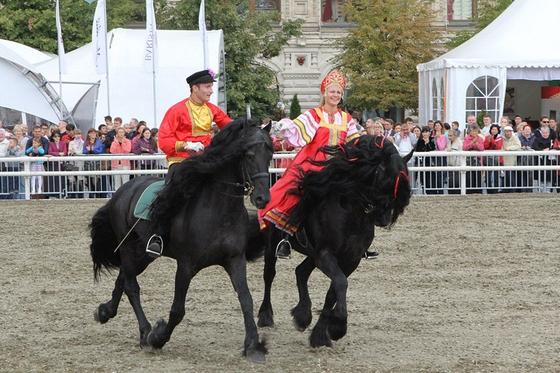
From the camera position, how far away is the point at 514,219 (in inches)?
576

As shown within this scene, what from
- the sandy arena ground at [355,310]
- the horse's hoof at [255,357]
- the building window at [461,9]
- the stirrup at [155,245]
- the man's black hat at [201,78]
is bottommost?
the sandy arena ground at [355,310]

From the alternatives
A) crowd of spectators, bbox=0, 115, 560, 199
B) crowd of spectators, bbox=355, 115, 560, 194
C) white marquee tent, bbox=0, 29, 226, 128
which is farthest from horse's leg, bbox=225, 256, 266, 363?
white marquee tent, bbox=0, 29, 226, 128

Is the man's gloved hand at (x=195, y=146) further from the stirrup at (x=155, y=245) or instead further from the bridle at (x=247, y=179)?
the stirrup at (x=155, y=245)

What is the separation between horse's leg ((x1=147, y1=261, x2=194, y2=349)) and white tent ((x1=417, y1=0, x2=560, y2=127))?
17139 mm

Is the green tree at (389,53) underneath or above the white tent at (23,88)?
above

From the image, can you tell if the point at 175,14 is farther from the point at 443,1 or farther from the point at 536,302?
the point at 536,302

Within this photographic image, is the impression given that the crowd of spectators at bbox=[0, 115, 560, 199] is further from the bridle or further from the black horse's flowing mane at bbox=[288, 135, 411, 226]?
the bridle

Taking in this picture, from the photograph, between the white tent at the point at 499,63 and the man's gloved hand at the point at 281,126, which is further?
the white tent at the point at 499,63

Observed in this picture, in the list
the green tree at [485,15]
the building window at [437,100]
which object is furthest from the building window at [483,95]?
the green tree at [485,15]

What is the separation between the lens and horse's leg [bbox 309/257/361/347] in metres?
6.74

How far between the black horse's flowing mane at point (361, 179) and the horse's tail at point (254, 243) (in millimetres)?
642

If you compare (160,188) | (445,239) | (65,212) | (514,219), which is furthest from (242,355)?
(65,212)

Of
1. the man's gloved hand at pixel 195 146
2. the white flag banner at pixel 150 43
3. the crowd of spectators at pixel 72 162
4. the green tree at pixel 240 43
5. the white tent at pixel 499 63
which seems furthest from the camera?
the green tree at pixel 240 43

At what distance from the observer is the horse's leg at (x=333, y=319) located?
6.74 meters
